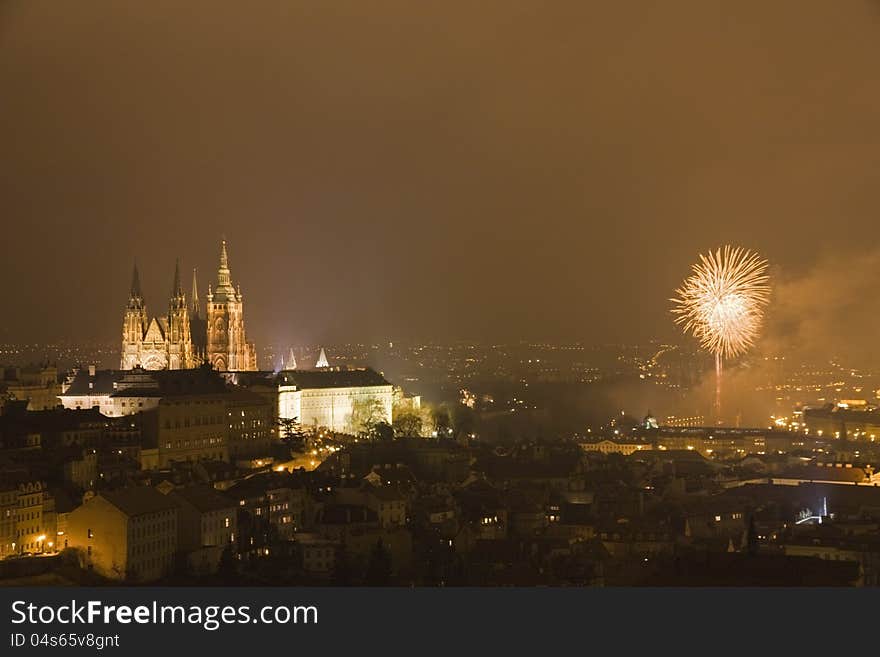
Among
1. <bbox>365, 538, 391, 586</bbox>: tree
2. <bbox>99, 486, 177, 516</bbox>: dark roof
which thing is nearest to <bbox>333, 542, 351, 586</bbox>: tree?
<bbox>365, 538, 391, 586</bbox>: tree

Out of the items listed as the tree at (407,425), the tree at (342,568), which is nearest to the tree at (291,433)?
the tree at (407,425)

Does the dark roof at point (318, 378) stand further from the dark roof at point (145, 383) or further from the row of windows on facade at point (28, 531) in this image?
the row of windows on facade at point (28, 531)

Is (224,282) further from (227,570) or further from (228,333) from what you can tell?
(227,570)

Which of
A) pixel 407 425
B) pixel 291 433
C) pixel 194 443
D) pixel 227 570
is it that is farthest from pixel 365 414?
pixel 227 570

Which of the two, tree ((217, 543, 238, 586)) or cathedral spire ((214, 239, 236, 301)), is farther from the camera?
cathedral spire ((214, 239, 236, 301))

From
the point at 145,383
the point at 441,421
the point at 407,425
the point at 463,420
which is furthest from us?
the point at 463,420

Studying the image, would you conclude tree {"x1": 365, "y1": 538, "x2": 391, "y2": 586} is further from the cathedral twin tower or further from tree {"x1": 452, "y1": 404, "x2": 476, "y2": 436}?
the cathedral twin tower
